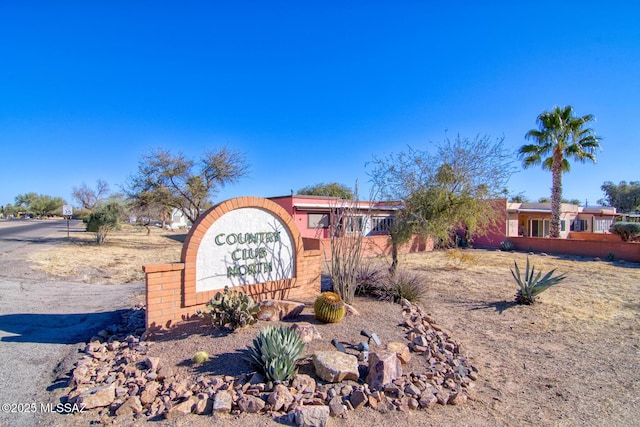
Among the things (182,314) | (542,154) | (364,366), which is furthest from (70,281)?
(542,154)

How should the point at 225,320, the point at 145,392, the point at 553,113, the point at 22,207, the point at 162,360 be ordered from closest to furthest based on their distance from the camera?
the point at 145,392
the point at 162,360
the point at 225,320
the point at 553,113
the point at 22,207

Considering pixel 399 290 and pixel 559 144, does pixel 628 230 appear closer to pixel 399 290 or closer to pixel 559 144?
pixel 559 144

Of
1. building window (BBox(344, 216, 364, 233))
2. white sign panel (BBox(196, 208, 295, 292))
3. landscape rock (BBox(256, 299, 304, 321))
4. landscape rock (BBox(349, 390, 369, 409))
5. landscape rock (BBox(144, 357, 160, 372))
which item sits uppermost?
building window (BBox(344, 216, 364, 233))

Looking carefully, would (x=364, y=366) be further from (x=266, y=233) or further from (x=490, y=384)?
(x=266, y=233)

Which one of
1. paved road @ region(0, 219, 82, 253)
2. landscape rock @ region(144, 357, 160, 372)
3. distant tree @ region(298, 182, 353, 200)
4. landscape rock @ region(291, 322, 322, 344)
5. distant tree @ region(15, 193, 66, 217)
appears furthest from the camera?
distant tree @ region(15, 193, 66, 217)

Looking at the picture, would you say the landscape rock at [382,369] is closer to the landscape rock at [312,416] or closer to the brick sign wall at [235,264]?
the landscape rock at [312,416]

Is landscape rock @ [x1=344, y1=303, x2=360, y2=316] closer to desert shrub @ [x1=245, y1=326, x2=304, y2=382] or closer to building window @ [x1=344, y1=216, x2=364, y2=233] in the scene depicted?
building window @ [x1=344, y1=216, x2=364, y2=233]

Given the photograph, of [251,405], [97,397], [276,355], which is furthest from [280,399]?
[97,397]

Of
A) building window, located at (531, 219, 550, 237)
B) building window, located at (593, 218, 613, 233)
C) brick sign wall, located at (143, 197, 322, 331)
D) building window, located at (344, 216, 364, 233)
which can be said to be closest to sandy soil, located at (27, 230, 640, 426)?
brick sign wall, located at (143, 197, 322, 331)

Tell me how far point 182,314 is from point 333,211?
434cm

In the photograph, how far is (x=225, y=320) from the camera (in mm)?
5008

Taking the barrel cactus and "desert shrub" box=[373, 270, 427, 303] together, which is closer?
the barrel cactus

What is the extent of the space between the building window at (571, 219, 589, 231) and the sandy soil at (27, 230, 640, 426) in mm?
24894

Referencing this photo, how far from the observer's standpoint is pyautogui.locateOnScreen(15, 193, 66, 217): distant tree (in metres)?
69.7
